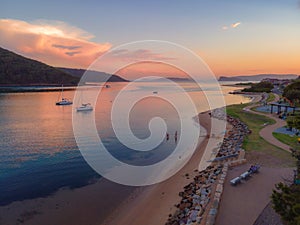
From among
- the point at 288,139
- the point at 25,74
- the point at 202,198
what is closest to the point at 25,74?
the point at 25,74

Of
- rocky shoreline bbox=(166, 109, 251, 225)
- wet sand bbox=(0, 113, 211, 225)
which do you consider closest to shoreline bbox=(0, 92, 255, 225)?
wet sand bbox=(0, 113, 211, 225)

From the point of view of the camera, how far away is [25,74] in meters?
162

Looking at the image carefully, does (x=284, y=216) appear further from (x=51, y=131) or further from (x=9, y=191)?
(x=51, y=131)

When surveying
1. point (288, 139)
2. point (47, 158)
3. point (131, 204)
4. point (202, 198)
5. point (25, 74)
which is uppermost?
point (25, 74)

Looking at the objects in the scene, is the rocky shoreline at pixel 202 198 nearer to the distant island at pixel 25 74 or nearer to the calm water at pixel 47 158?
the calm water at pixel 47 158

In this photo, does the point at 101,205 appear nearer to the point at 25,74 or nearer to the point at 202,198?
the point at 202,198

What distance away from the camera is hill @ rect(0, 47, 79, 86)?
498ft

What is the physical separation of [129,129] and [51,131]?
1029 centimetres

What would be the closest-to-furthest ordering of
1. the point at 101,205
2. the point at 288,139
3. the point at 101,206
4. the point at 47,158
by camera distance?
the point at 101,206 < the point at 101,205 < the point at 288,139 < the point at 47,158

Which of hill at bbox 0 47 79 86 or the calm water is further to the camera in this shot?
hill at bbox 0 47 79 86

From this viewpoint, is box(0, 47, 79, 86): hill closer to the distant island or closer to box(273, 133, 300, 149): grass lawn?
the distant island

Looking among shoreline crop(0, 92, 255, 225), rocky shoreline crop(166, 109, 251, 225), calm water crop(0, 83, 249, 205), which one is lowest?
shoreline crop(0, 92, 255, 225)

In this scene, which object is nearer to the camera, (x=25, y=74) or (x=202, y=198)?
(x=202, y=198)

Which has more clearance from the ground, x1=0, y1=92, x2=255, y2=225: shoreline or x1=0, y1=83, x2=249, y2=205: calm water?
x1=0, y1=83, x2=249, y2=205: calm water
